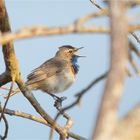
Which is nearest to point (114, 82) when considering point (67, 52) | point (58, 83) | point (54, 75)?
point (58, 83)

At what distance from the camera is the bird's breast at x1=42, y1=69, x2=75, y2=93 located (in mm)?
7543

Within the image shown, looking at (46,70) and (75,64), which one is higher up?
(46,70)

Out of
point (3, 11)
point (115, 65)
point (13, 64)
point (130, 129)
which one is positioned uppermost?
point (115, 65)

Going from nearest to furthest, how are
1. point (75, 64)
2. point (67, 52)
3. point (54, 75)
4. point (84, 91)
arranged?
point (84, 91)
point (54, 75)
point (75, 64)
point (67, 52)

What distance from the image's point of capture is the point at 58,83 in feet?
25.1

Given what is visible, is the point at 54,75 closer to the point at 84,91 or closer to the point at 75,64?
the point at 75,64

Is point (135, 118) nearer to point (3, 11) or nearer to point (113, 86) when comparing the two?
point (113, 86)

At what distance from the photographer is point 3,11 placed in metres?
3.92

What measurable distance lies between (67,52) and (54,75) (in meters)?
1.29

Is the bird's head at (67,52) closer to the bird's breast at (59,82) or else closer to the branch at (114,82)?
the bird's breast at (59,82)

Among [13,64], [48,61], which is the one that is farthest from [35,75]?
[13,64]

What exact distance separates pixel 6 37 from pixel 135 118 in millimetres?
333

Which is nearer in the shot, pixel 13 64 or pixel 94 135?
pixel 94 135

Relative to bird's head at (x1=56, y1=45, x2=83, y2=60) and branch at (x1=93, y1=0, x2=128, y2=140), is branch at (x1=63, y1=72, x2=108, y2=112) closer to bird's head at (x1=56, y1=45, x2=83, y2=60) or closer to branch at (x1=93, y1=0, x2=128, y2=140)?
branch at (x1=93, y1=0, x2=128, y2=140)
